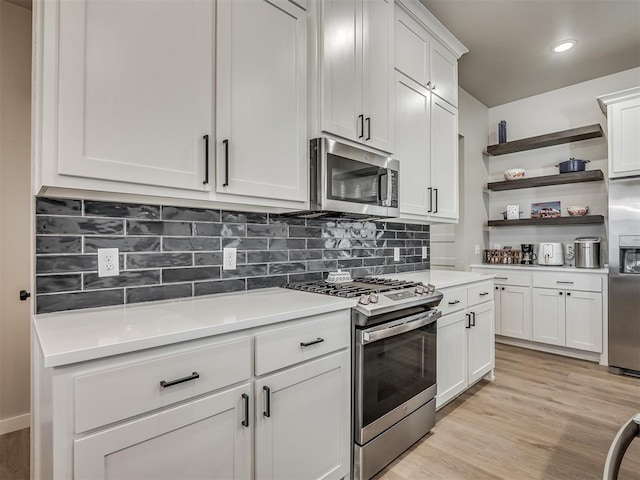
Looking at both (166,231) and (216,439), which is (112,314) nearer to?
(166,231)

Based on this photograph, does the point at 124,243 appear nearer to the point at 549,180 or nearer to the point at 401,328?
the point at 401,328

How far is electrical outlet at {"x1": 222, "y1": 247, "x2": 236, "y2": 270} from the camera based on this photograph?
1.85 meters

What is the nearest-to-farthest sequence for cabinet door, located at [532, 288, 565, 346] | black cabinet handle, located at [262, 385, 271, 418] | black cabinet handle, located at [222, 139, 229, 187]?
black cabinet handle, located at [262, 385, 271, 418]
black cabinet handle, located at [222, 139, 229, 187]
cabinet door, located at [532, 288, 565, 346]

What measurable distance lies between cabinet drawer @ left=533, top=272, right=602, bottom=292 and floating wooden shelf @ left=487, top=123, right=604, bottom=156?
5.04ft

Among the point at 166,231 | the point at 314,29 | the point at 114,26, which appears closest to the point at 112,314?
the point at 166,231

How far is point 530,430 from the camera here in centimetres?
224

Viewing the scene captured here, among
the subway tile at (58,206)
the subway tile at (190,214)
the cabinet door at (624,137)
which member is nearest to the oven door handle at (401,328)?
the subway tile at (190,214)

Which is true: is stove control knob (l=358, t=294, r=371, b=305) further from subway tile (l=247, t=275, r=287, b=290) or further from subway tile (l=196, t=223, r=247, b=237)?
subway tile (l=196, t=223, r=247, b=237)

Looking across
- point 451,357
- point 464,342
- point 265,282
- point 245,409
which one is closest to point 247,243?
point 265,282

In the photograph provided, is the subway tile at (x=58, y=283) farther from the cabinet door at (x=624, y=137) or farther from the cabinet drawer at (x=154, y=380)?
the cabinet door at (x=624, y=137)

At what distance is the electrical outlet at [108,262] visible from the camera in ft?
4.80

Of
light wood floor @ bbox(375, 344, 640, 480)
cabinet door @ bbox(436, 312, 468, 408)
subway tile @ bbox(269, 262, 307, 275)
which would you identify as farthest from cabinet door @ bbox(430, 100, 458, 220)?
light wood floor @ bbox(375, 344, 640, 480)

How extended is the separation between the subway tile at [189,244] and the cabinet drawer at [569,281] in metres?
3.55

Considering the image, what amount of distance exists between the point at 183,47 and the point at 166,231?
0.79m
